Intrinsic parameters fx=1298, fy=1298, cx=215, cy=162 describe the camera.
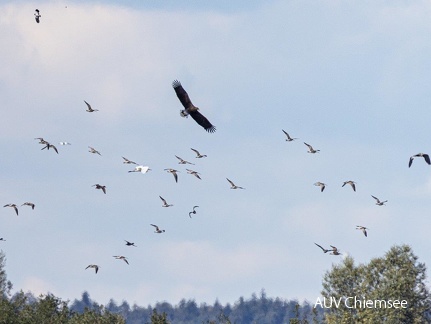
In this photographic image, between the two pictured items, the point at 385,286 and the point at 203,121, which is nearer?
the point at 203,121

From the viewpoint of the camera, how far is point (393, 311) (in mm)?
123125

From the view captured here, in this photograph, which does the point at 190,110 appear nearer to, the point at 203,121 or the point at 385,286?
the point at 203,121

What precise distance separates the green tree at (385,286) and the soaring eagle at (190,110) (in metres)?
50.5

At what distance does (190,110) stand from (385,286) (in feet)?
191

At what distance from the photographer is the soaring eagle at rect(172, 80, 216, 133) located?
242ft

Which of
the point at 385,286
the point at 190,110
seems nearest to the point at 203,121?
the point at 190,110

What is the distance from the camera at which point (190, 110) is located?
74625 millimetres

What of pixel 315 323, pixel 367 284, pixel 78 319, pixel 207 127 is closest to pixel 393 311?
pixel 367 284

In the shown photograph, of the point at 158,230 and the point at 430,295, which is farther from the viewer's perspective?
the point at 430,295

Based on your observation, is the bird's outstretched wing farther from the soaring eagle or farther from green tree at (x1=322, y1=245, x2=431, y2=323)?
green tree at (x1=322, y1=245, x2=431, y2=323)

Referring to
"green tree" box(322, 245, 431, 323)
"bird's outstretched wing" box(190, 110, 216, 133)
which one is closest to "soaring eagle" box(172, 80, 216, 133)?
"bird's outstretched wing" box(190, 110, 216, 133)

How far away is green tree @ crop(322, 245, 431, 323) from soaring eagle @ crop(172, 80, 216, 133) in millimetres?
50525

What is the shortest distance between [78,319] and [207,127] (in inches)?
1742

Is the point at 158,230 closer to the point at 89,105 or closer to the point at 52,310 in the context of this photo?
the point at 89,105
